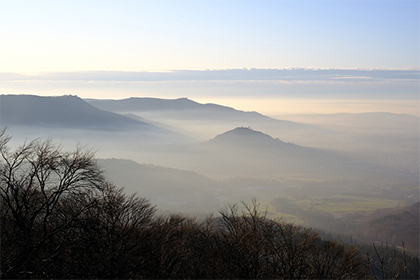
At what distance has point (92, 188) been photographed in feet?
50.4

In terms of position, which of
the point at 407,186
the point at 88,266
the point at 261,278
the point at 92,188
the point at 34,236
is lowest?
the point at 407,186

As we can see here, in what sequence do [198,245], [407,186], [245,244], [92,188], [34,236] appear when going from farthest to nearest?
1. [407,186]
2. [198,245]
3. [245,244]
4. [92,188]
5. [34,236]

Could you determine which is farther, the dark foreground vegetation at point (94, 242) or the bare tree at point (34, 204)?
the dark foreground vegetation at point (94, 242)

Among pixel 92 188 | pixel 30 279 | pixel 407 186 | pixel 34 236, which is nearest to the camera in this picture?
pixel 30 279

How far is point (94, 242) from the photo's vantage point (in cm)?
1502

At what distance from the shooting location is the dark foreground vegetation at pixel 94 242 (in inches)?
541

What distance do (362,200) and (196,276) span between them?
12147 centimetres

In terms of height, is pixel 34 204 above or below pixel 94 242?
above

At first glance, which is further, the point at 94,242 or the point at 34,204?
the point at 94,242

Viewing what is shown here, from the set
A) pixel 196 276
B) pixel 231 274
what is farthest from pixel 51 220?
pixel 231 274

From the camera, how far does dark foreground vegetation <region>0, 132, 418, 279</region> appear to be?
13.7m

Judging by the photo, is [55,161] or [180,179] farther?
[180,179]

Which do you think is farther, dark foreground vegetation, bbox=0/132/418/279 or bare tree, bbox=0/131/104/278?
dark foreground vegetation, bbox=0/132/418/279

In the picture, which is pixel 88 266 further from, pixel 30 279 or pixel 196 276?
pixel 196 276
